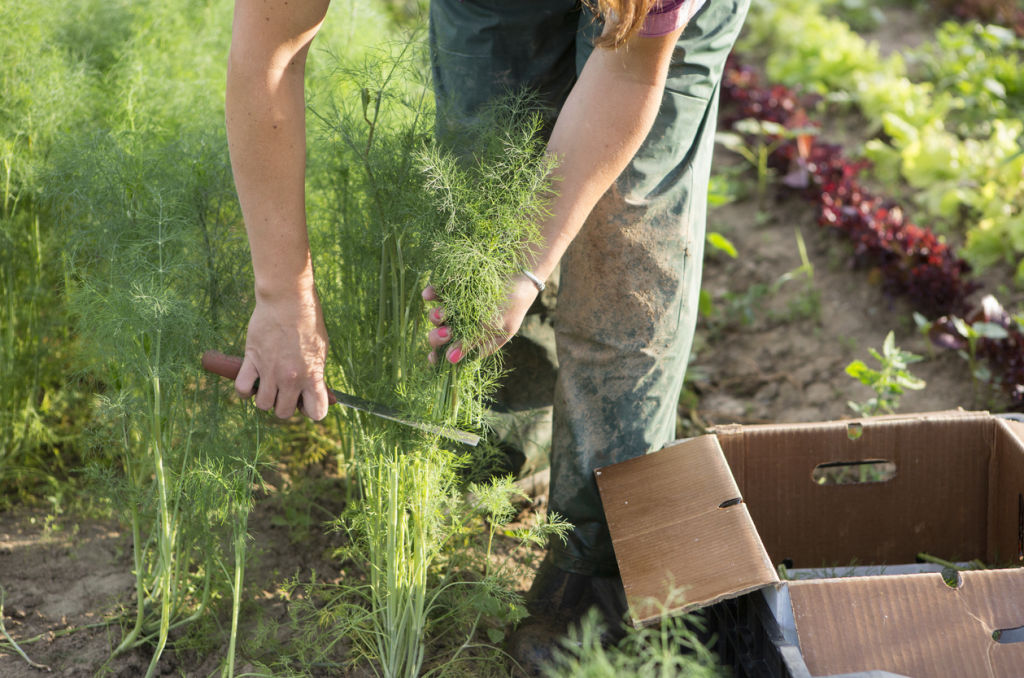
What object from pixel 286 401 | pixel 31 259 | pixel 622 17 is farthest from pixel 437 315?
pixel 31 259

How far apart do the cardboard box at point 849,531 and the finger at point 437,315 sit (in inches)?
20.7

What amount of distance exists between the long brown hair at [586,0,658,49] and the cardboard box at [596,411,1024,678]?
0.82 m

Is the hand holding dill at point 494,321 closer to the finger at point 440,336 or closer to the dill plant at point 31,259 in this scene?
the finger at point 440,336

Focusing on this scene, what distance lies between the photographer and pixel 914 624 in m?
1.44

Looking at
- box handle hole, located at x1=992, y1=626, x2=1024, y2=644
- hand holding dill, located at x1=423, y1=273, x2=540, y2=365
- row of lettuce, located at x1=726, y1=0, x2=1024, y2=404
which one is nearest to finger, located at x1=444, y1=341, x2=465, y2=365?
hand holding dill, located at x1=423, y1=273, x2=540, y2=365

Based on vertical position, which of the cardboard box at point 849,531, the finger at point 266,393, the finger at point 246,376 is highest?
the finger at point 246,376

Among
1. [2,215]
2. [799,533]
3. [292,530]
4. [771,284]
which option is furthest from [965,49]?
[2,215]

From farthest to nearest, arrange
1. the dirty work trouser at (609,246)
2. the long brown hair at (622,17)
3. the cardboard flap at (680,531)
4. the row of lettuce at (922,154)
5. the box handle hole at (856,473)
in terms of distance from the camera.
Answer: the row of lettuce at (922,154) → the box handle hole at (856,473) → the dirty work trouser at (609,246) → the cardboard flap at (680,531) → the long brown hair at (622,17)

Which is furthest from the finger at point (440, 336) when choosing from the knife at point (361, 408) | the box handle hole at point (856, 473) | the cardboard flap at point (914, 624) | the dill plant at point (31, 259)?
the box handle hole at point (856, 473)

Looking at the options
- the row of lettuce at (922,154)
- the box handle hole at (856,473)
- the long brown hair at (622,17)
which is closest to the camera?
the long brown hair at (622,17)

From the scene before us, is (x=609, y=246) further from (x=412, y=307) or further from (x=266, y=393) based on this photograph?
(x=266, y=393)

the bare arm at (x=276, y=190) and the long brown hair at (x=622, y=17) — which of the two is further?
the bare arm at (x=276, y=190)

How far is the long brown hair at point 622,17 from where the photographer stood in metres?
1.27

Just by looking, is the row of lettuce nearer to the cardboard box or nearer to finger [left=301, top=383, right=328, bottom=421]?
the cardboard box
